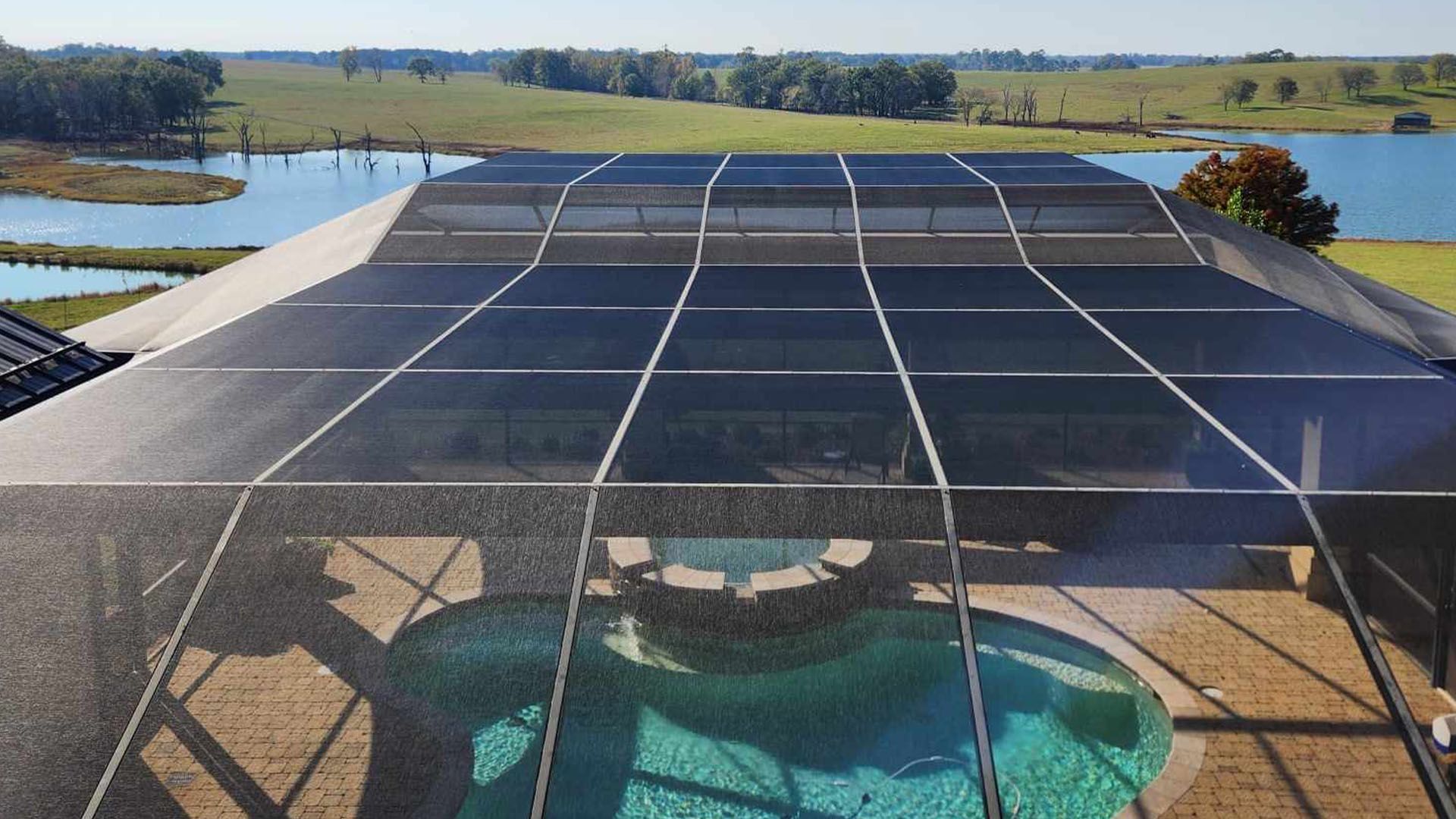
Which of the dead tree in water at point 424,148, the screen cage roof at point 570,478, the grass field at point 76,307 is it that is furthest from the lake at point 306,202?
the screen cage roof at point 570,478

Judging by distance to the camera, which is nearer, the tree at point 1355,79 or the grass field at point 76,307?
the grass field at point 76,307

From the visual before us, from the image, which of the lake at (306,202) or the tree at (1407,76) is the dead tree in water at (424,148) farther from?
the tree at (1407,76)

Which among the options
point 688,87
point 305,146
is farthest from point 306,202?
point 688,87

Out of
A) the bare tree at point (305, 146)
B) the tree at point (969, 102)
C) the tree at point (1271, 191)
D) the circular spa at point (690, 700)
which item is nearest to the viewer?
the circular spa at point (690, 700)

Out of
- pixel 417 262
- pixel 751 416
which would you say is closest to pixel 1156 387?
pixel 751 416

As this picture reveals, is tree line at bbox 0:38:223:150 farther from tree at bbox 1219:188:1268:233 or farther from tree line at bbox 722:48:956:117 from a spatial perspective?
tree at bbox 1219:188:1268:233

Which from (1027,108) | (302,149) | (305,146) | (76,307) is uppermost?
(1027,108)

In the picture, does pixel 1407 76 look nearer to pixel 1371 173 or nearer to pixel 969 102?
pixel 969 102

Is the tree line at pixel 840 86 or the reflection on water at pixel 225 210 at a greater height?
the tree line at pixel 840 86
